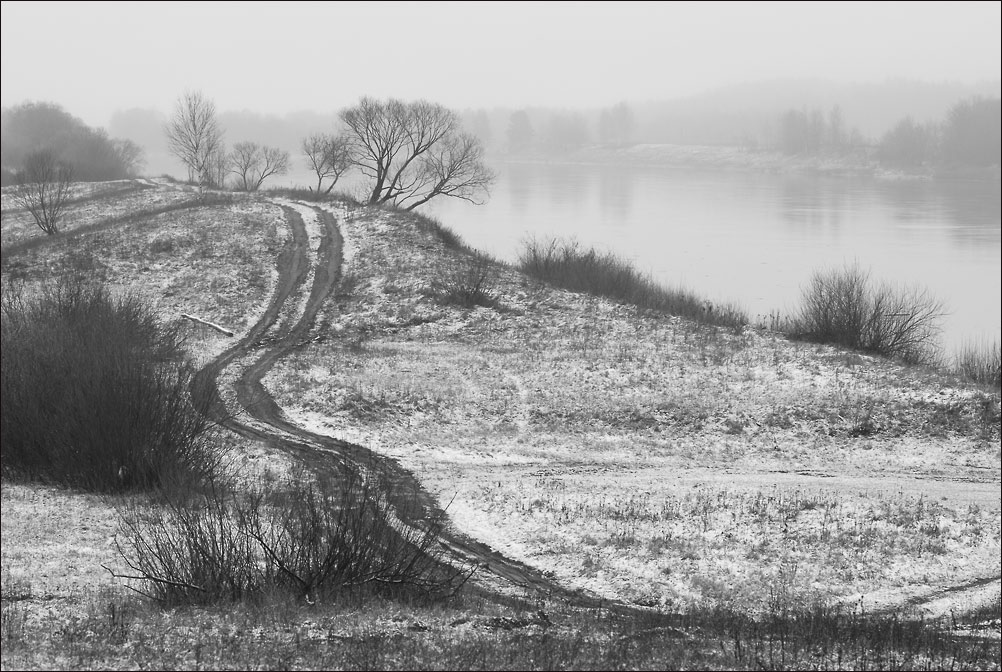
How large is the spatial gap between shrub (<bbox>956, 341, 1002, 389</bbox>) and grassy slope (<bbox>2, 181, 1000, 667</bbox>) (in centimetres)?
247

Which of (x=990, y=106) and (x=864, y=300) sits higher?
(x=990, y=106)

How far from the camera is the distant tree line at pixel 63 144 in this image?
7231cm

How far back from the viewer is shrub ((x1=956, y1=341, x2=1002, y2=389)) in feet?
78.1

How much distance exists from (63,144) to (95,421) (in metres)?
72.9

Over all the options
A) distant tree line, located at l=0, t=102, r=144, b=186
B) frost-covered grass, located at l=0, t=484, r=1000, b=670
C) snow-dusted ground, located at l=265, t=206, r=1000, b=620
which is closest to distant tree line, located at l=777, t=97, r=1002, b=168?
snow-dusted ground, located at l=265, t=206, r=1000, b=620

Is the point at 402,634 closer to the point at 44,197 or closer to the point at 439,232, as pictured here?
the point at 439,232

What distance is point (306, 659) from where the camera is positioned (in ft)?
24.2

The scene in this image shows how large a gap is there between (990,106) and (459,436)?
311 ft

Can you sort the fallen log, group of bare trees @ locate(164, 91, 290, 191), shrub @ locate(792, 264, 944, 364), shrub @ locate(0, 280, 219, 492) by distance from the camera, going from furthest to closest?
group of bare trees @ locate(164, 91, 290, 191), shrub @ locate(792, 264, 944, 364), the fallen log, shrub @ locate(0, 280, 219, 492)

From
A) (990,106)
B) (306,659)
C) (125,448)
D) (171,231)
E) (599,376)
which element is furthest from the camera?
(990,106)

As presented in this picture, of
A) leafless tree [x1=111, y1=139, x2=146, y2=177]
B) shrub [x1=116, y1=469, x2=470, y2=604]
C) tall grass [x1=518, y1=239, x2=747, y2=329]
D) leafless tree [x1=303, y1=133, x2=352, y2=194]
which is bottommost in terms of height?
shrub [x1=116, y1=469, x2=470, y2=604]

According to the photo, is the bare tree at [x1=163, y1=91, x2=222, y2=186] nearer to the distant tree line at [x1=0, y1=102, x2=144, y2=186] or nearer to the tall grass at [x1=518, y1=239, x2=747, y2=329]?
the distant tree line at [x1=0, y1=102, x2=144, y2=186]

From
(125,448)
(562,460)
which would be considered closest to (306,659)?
(125,448)

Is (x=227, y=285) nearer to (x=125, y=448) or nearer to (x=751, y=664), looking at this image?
(x=125, y=448)
